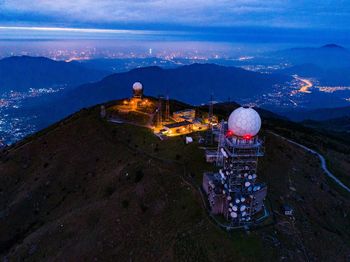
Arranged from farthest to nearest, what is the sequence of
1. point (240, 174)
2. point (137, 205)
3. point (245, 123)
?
point (137, 205) < point (240, 174) < point (245, 123)

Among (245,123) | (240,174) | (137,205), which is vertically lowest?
(137,205)

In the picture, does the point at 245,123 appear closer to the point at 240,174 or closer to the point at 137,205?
the point at 240,174

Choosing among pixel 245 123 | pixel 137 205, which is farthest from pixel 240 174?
pixel 137 205

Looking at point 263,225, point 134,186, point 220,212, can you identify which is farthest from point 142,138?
point 263,225

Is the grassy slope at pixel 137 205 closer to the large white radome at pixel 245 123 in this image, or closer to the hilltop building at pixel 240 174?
the hilltop building at pixel 240 174

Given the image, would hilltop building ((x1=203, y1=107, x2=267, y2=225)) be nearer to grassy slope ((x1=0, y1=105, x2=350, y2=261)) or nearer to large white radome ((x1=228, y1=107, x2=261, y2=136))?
large white radome ((x1=228, y1=107, x2=261, y2=136))

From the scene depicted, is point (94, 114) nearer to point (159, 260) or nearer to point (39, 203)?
point (39, 203)
